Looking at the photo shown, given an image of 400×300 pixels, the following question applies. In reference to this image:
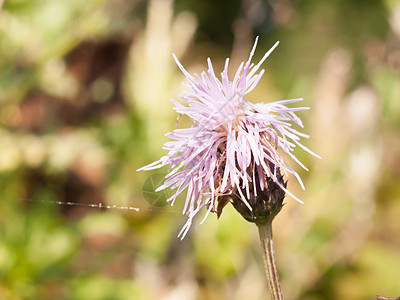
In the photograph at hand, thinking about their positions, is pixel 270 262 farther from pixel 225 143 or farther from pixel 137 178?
pixel 137 178

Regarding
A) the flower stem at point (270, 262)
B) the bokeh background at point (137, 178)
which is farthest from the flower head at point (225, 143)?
the bokeh background at point (137, 178)

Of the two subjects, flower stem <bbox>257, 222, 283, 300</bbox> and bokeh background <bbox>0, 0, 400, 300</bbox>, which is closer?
flower stem <bbox>257, 222, 283, 300</bbox>

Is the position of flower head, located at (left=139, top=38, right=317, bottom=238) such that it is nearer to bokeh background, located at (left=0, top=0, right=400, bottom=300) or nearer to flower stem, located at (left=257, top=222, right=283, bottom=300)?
flower stem, located at (left=257, top=222, right=283, bottom=300)

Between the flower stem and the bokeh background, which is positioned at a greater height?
the bokeh background

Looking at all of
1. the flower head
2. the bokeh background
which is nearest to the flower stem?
the flower head

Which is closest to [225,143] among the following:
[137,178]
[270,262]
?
[270,262]

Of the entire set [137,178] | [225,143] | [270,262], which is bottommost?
[270,262]

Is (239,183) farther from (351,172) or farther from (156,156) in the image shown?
(351,172)
